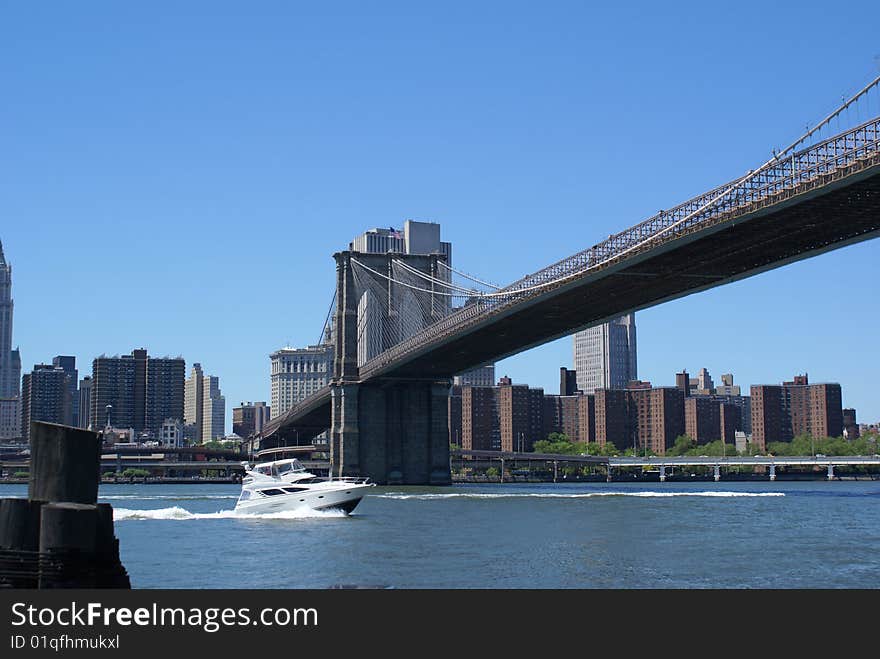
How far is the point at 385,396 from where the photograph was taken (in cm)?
9356

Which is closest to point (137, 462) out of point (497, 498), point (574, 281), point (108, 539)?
point (497, 498)

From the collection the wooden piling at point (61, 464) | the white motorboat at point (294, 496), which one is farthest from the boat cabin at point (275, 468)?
the wooden piling at point (61, 464)

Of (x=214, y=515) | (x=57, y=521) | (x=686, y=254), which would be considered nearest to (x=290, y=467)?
(x=214, y=515)

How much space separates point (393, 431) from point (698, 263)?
40889 mm

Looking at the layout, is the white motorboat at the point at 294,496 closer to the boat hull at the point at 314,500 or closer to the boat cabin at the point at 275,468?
the boat hull at the point at 314,500

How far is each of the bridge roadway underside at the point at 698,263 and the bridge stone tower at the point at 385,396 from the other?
11397mm

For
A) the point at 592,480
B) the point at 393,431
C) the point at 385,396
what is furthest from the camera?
the point at 592,480

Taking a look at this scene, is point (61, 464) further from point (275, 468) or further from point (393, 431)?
point (393, 431)

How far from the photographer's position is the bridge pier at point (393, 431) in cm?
9138

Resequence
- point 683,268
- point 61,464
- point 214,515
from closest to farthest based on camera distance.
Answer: point 61,464 < point 214,515 < point 683,268

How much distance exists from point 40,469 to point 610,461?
475 feet

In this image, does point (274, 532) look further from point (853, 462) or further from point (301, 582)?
point (853, 462)

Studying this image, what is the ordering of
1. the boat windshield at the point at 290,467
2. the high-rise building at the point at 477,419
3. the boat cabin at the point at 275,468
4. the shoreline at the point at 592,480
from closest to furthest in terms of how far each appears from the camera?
the boat cabin at the point at 275,468, the boat windshield at the point at 290,467, the shoreline at the point at 592,480, the high-rise building at the point at 477,419
